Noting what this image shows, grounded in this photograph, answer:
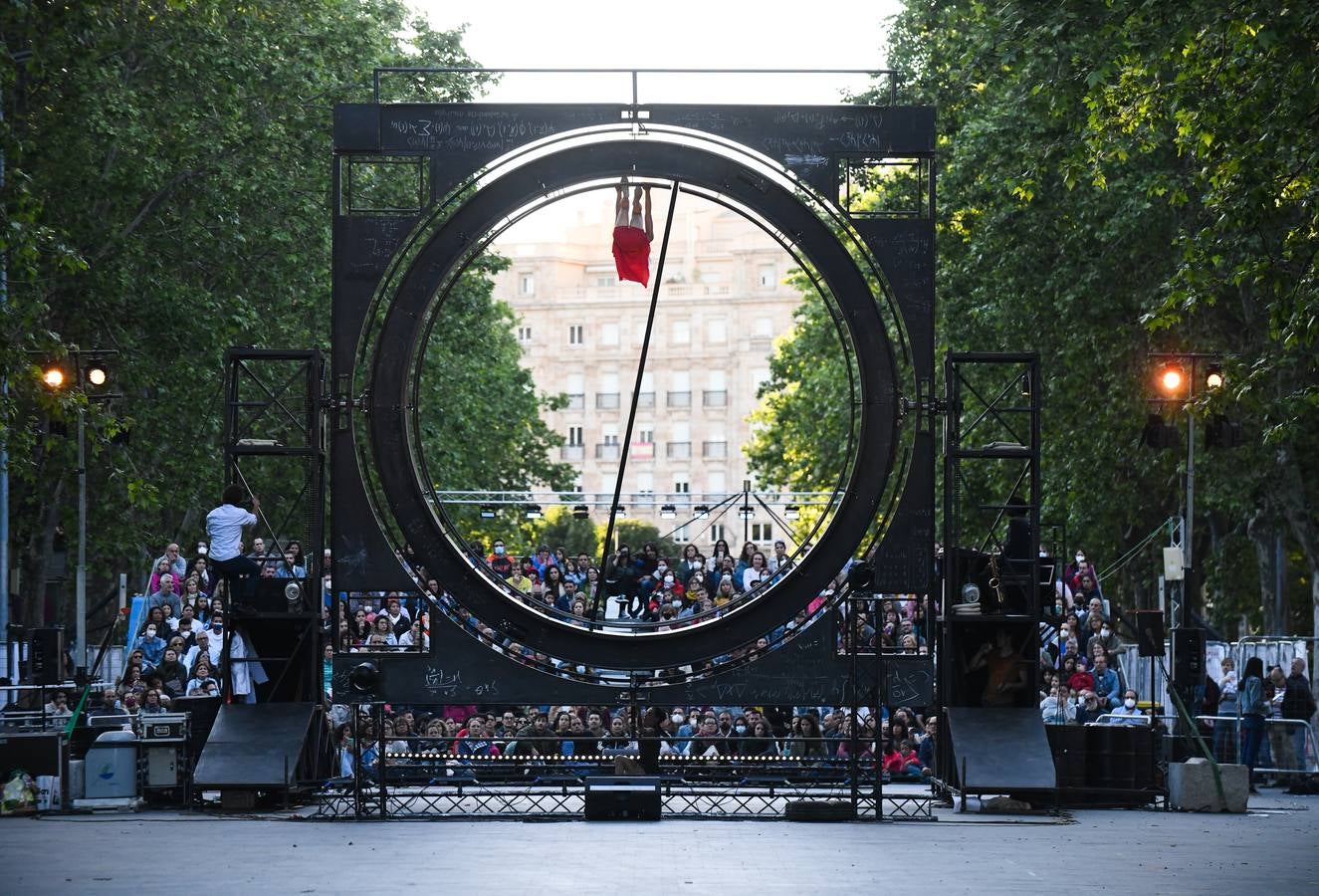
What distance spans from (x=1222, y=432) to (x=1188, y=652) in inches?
251

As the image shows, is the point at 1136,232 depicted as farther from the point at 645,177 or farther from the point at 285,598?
the point at 285,598

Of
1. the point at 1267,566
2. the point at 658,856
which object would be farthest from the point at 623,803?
the point at 1267,566

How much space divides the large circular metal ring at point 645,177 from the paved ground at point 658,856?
8.17ft

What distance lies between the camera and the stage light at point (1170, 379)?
29328 millimetres

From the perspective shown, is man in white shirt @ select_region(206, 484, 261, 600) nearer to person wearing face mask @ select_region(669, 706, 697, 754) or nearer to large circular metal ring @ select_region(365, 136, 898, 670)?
large circular metal ring @ select_region(365, 136, 898, 670)

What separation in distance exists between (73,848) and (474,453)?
3273cm

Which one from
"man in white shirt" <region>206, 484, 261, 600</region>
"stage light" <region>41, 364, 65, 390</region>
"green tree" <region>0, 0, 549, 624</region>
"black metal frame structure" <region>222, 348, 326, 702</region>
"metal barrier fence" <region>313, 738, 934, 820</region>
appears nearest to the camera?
"metal barrier fence" <region>313, 738, 934, 820</region>

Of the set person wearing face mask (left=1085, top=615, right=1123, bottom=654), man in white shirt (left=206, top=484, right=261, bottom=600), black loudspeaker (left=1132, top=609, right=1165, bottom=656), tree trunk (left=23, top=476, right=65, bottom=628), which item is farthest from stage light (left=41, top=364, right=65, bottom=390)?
black loudspeaker (left=1132, top=609, right=1165, bottom=656)

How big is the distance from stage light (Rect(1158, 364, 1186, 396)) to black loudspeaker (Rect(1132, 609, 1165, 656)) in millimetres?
7774

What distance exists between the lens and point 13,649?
1030 inches

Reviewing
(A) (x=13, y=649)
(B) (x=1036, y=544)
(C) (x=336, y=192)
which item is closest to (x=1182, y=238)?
(B) (x=1036, y=544)

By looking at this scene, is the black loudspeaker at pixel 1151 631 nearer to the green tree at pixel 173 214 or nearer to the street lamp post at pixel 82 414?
the street lamp post at pixel 82 414

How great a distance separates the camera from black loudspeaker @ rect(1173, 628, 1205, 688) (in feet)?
78.5

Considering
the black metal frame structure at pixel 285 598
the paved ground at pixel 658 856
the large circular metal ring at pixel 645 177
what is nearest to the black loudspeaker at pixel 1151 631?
the paved ground at pixel 658 856
